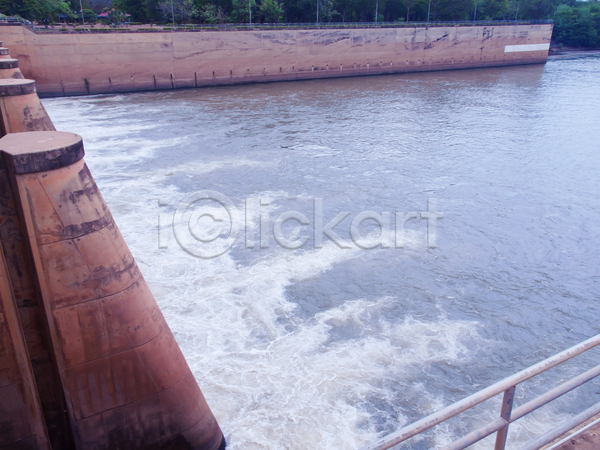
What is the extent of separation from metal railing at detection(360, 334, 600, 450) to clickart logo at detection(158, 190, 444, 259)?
1109 cm

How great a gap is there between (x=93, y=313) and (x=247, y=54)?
42.8 metres

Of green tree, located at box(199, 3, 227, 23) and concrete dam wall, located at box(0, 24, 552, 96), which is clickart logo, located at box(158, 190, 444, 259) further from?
green tree, located at box(199, 3, 227, 23)

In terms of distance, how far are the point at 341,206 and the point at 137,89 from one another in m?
30.4

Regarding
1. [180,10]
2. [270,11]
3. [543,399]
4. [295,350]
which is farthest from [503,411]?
[270,11]

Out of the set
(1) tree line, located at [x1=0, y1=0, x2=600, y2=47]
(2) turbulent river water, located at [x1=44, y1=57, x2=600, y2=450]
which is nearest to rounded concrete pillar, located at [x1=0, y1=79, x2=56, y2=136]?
(2) turbulent river water, located at [x1=44, y1=57, x2=600, y2=450]

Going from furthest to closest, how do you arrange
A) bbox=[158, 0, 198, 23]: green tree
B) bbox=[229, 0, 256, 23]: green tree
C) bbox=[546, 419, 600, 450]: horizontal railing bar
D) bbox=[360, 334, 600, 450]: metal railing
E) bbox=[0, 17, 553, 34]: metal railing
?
bbox=[229, 0, 256, 23]: green tree, bbox=[158, 0, 198, 23]: green tree, bbox=[0, 17, 553, 34]: metal railing, bbox=[546, 419, 600, 450]: horizontal railing bar, bbox=[360, 334, 600, 450]: metal railing

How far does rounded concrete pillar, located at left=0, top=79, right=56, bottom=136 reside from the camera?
1382 cm

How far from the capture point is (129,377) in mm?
5715

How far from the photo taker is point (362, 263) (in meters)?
13.1

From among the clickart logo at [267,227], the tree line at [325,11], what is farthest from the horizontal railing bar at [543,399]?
the tree line at [325,11]

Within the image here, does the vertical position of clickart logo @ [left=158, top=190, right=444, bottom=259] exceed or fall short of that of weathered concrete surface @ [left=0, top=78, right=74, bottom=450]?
it falls short

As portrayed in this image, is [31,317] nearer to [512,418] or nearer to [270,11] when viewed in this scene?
[512,418]

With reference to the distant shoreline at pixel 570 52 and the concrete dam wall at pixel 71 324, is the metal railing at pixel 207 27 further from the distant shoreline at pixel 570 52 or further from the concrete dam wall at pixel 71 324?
the concrete dam wall at pixel 71 324

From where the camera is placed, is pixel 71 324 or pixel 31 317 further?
pixel 31 317
